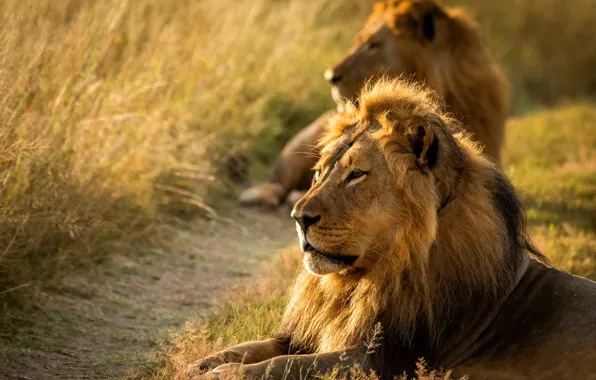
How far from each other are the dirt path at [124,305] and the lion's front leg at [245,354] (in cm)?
63

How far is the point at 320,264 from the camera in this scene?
12.9ft

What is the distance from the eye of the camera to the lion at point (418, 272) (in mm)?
3895

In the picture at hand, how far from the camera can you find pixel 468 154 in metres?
4.13

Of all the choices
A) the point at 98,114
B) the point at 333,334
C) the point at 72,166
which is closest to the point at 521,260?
the point at 333,334

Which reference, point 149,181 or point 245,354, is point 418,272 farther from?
point 149,181

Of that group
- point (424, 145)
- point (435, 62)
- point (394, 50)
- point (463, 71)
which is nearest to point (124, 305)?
point (424, 145)

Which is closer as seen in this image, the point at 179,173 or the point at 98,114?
the point at 98,114

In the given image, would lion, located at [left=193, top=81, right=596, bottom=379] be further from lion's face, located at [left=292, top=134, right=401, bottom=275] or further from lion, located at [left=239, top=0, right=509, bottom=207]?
lion, located at [left=239, top=0, right=509, bottom=207]

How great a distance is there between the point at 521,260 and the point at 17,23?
9.95 feet

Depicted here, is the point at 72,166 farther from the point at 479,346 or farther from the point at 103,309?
the point at 479,346

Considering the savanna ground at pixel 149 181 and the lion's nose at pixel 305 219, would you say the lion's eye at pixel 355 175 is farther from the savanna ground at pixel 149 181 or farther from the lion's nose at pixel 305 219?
the savanna ground at pixel 149 181

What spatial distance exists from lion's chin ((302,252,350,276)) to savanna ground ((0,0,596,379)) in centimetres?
69

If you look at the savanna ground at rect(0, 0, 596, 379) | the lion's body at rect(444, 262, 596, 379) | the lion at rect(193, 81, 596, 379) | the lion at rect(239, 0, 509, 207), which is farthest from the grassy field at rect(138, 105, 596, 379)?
the lion's body at rect(444, 262, 596, 379)

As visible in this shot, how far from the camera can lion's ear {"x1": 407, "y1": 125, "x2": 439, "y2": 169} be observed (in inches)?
154
